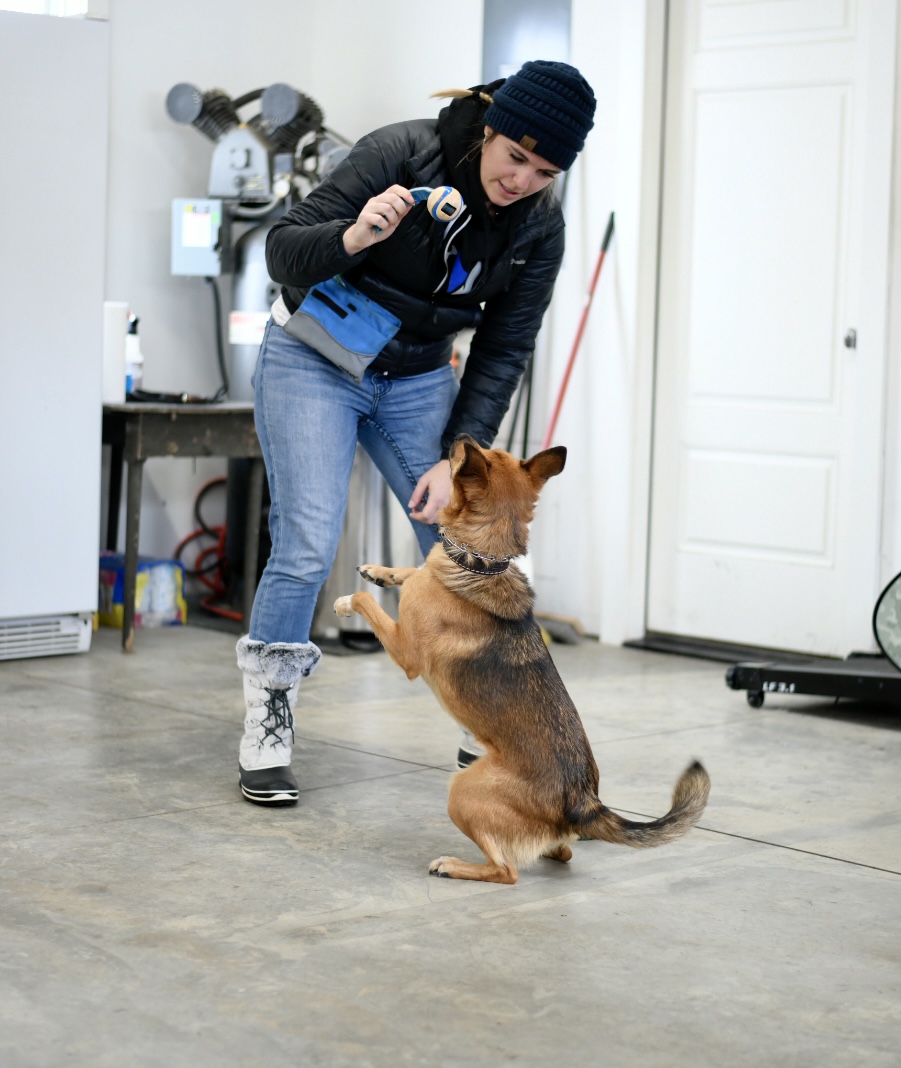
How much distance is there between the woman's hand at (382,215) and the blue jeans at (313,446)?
16.2 inches

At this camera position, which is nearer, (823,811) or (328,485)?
(328,485)

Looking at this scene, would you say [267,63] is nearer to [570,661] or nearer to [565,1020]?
[570,661]

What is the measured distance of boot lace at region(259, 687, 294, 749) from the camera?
3.20 meters

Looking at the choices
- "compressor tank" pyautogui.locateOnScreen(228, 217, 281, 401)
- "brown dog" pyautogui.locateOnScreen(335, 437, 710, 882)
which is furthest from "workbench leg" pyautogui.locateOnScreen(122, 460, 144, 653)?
"brown dog" pyautogui.locateOnScreen(335, 437, 710, 882)

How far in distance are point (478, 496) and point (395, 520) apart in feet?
8.94

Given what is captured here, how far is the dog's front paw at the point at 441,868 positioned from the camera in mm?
2719

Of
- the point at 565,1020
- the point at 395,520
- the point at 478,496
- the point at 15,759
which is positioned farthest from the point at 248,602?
the point at 565,1020

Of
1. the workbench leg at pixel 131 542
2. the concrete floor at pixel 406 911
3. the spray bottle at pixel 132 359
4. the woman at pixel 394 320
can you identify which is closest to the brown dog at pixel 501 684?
the concrete floor at pixel 406 911

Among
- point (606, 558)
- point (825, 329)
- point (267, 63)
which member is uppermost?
point (267, 63)

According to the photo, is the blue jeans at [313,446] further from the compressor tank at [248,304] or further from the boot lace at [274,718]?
the compressor tank at [248,304]

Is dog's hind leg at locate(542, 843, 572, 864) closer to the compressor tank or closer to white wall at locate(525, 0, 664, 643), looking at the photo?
white wall at locate(525, 0, 664, 643)

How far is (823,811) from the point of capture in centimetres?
335

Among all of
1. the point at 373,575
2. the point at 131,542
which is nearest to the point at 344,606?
the point at 373,575

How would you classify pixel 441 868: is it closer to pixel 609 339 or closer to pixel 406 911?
pixel 406 911
